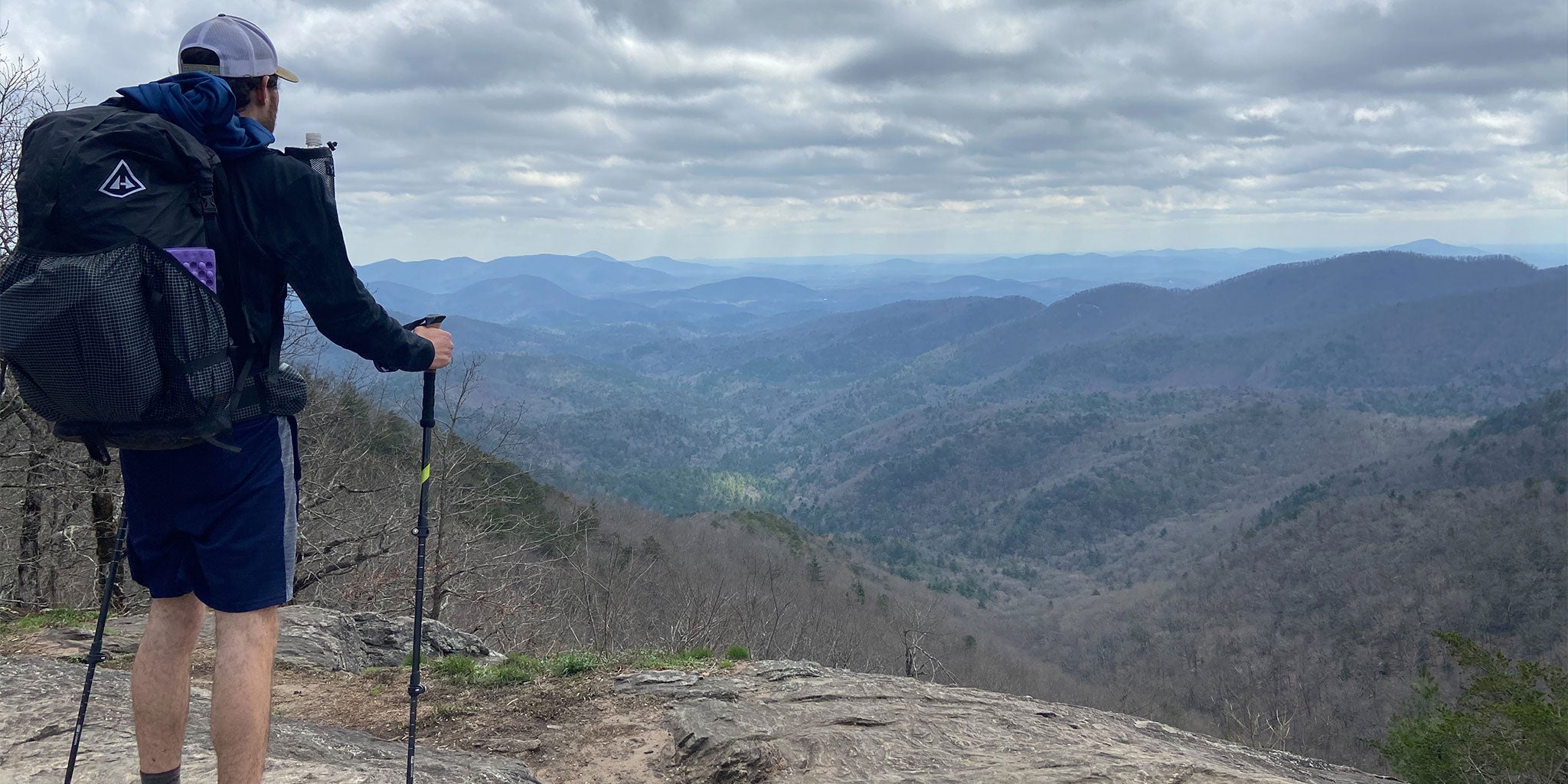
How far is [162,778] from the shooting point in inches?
135

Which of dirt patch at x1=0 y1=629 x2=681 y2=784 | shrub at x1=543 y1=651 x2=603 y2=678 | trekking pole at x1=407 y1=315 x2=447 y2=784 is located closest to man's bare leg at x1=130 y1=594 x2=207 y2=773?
trekking pole at x1=407 y1=315 x2=447 y2=784

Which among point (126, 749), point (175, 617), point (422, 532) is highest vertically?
point (422, 532)

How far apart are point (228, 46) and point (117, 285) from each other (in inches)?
42.4

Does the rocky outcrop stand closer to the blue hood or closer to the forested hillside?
the forested hillside

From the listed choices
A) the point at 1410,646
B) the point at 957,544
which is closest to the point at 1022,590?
the point at 957,544

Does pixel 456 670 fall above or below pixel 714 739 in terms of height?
below

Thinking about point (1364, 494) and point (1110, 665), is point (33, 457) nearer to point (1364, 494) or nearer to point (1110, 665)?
point (1110, 665)

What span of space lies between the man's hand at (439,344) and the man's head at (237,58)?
3.34 feet

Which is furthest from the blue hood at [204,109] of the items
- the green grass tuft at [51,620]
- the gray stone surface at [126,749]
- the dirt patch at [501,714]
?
the green grass tuft at [51,620]

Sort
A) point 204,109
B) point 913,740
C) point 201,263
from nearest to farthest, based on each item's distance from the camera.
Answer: point 201,263
point 204,109
point 913,740

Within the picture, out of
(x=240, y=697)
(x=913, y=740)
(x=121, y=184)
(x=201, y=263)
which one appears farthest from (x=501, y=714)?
(x=121, y=184)

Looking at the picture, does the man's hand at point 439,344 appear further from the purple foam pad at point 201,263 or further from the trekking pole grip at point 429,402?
the purple foam pad at point 201,263

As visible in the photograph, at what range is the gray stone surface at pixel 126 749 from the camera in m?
4.23

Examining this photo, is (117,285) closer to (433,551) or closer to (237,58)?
(237,58)
